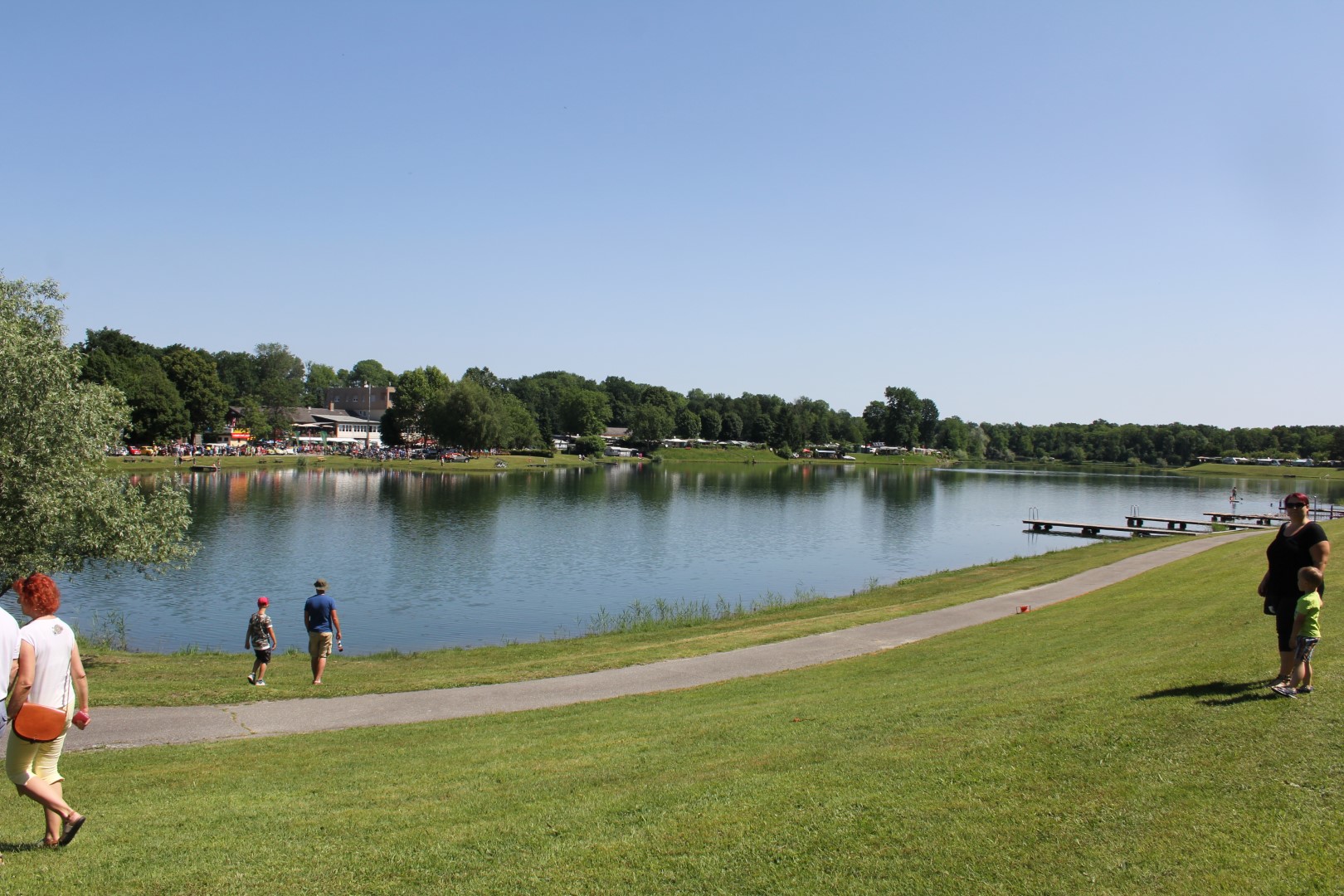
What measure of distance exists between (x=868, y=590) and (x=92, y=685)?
25901 mm

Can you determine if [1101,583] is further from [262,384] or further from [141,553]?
[262,384]

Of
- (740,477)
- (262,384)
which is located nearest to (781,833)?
(740,477)

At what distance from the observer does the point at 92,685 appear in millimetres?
15836

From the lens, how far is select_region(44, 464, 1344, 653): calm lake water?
99.2 feet

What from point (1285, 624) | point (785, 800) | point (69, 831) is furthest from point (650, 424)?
point (69, 831)

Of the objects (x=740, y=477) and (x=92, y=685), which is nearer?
(x=92, y=685)

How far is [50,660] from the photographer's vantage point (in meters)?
7.34

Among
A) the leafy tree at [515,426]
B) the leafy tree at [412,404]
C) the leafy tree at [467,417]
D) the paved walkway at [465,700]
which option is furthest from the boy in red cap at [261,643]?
the leafy tree at [412,404]

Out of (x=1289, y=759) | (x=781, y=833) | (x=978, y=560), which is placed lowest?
(x=978, y=560)

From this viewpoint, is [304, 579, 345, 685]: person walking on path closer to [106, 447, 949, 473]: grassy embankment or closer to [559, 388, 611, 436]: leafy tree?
[106, 447, 949, 473]: grassy embankment

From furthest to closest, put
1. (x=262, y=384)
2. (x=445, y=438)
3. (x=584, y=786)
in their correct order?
(x=262, y=384), (x=445, y=438), (x=584, y=786)

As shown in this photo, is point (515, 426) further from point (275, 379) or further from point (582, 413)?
point (275, 379)

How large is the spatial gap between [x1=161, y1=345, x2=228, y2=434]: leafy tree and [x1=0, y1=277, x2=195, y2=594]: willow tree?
96.9 m

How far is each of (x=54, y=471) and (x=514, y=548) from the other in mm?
29423
